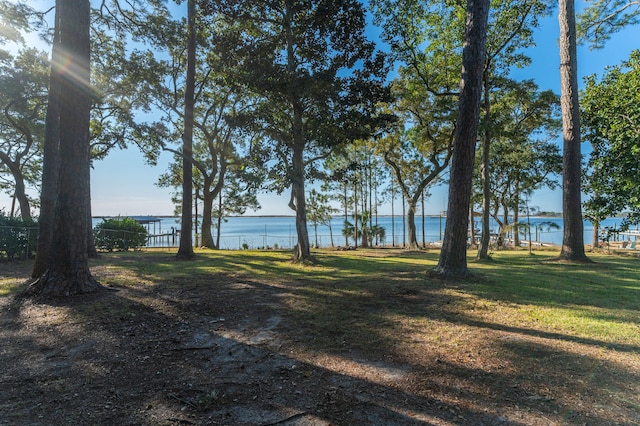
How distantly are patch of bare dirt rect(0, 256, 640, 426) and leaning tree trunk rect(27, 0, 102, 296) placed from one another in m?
1.07

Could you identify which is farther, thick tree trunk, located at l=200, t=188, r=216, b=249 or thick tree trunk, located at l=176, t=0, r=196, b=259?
thick tree trunk, located at l=200, t=188, r=216, b=249

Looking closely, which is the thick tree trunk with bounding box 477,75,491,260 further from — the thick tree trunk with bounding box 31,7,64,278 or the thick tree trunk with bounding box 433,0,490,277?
the thick tree trunk with bounding box 31,7,64,278

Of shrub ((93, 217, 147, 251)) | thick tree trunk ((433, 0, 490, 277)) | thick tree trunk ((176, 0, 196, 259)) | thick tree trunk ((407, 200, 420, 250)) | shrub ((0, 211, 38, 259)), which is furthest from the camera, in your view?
thick tree trunk ((407, 200, 420, 250))

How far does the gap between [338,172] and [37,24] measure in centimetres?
900

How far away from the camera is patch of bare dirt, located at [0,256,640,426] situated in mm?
2182

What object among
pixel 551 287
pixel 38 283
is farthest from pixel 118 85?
pixel 551 287

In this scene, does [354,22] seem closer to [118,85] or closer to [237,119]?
[237,119]

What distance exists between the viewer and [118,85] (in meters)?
12.7

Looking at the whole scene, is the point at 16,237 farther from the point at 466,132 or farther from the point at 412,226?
the point at 412,226

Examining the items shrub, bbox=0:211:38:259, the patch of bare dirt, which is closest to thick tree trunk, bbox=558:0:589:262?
the patch of bare dirt

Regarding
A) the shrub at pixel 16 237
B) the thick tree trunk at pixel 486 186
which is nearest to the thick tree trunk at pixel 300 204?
the thick tree trunk at pixel 486 186

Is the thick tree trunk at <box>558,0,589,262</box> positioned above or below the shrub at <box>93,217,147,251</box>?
above

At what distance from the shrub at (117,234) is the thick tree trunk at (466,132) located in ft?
48.0

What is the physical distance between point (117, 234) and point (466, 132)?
602 inches
